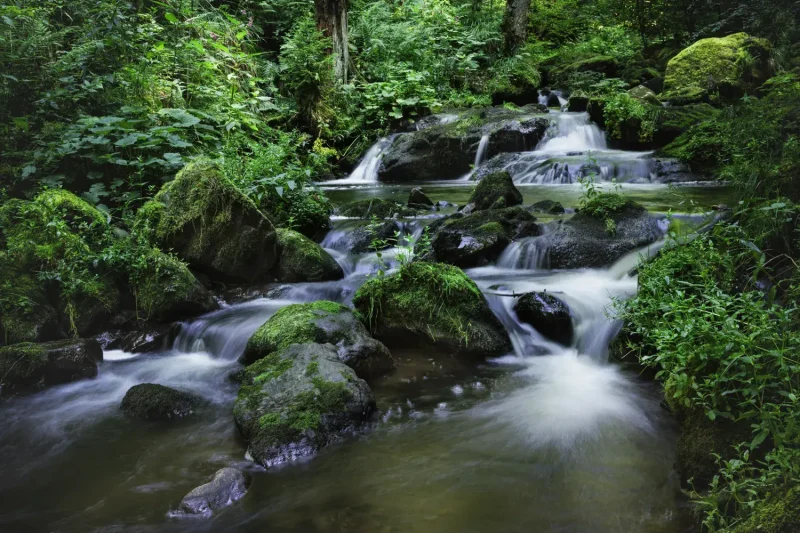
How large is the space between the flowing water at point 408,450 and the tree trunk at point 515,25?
14.4 metres

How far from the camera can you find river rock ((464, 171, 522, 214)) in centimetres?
821

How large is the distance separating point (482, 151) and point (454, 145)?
701 mm

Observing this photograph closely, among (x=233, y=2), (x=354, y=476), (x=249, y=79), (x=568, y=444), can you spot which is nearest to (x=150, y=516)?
(x=354, y=476)

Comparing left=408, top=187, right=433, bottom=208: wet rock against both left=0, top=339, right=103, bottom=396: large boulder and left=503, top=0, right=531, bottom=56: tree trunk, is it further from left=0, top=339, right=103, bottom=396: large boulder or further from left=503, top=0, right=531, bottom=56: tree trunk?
left=503, top=0, right=531, bottom=56: tree trunk

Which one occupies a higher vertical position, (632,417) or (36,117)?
(36,117)

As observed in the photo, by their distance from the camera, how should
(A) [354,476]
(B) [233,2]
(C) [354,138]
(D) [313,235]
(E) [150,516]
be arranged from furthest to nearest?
(B) [233,2] → (C) [354,138] → (D) [313,235] → (A) [354,476] → (E) [150,516]

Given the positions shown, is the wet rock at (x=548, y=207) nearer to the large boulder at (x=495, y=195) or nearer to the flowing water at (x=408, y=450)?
the large boulder at (x=495, y=195)

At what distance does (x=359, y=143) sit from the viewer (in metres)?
14.0

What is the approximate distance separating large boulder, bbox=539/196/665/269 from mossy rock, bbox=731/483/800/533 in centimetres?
419

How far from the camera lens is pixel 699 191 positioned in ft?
29.3

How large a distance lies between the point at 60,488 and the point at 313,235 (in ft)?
17.2

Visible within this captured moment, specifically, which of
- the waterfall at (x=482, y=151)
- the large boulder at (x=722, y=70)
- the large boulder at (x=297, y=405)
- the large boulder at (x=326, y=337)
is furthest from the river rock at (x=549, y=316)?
the large boulder at (x=722, y=70)

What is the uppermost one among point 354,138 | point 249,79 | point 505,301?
point 249,79

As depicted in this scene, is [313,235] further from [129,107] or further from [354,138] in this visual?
[354,138]
